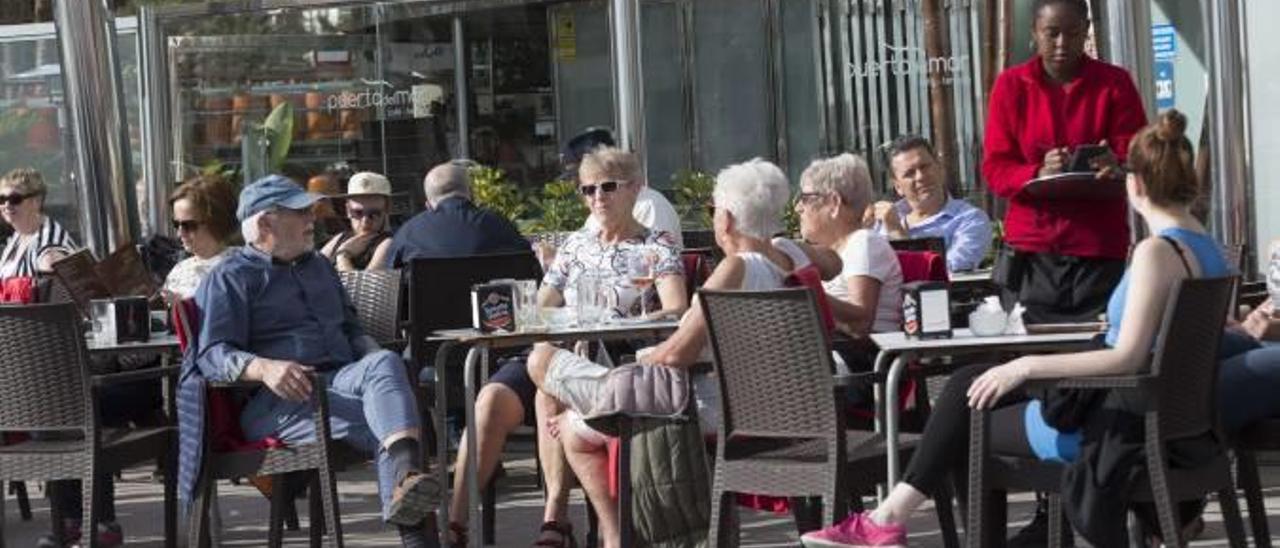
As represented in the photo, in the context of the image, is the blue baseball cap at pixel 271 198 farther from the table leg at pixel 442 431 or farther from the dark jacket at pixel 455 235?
the dark jacket at pixel 455 235

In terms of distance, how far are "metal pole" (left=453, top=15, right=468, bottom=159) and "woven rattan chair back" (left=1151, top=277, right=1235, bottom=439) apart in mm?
9436

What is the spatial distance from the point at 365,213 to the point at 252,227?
13.2ft

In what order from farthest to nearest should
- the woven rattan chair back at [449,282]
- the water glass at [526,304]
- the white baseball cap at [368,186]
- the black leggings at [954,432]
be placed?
1. the white baseball cap at [368,186]
2. the woven rattan chair back at [449,282]
3. the water glass at [526,304]
4. the black leggings at [954,432]

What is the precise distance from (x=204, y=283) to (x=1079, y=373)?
299 centimetres

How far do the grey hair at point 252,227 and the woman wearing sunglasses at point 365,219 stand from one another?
359cm

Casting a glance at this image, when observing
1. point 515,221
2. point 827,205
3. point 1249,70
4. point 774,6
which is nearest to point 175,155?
point 515,221

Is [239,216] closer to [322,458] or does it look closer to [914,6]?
[322,458]

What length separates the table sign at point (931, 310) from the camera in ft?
23.4

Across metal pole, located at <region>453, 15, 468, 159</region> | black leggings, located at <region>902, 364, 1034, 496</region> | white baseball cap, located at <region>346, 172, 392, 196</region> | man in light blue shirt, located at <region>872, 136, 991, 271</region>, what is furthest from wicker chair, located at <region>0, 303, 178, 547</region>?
Result: metal pole, located at <region>453, 15, 468, 159</region>

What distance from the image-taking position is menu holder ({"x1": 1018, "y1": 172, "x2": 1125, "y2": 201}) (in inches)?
314

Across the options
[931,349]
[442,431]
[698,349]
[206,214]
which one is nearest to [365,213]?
[206,214]

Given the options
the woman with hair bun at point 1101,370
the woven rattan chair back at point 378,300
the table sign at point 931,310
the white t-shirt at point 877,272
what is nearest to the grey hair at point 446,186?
the woven rattan chair back at point 378,300

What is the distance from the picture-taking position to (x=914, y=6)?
14.5m

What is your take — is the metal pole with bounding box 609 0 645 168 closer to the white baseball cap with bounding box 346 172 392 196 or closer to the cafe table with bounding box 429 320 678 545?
the white baseball cap with bounding box 346 172 392 196
